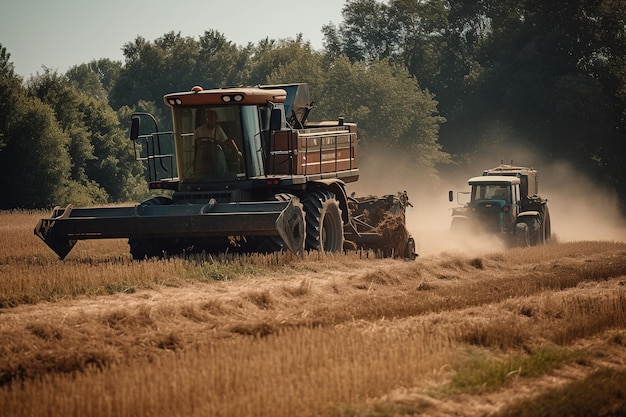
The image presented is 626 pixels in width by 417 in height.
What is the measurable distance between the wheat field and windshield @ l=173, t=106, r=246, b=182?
233 centimetres

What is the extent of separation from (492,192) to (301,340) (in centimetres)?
1932

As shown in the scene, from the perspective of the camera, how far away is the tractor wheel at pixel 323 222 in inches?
787

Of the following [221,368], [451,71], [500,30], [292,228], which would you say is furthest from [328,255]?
[451,71]

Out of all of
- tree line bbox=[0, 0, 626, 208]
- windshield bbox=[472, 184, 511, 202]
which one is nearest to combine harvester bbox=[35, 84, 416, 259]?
windshield bbox=[472, 184, 511, 202]

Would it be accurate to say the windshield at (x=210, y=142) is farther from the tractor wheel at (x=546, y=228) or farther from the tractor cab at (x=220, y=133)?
the tractor wheel at (x=546, y=228)

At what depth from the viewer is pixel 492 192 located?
97.3ft

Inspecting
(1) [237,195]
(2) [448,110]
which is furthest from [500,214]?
(2) [448,110]

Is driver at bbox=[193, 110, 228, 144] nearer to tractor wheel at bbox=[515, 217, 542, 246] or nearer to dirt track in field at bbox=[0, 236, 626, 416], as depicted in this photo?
dirt track in field at bbox=[0, 236, 626, 416]

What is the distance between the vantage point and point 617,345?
11.7m

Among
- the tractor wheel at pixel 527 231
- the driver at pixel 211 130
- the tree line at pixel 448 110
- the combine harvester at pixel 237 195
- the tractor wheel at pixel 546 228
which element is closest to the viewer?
the combine harvester at pixel 237 195

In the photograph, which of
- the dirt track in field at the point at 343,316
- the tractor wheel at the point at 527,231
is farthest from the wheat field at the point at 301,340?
the tractor wheel at the point at 527,231

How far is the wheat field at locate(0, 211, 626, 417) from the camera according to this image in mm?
8781

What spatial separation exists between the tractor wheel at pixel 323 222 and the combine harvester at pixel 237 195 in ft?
0.06

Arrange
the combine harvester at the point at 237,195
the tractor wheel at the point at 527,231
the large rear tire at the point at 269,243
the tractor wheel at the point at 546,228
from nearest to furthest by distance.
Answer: the combine harvester at the point at 237,195, the large rear tire at the point at 269,243, the tractor wheel at the point at 527,231, the tractor wheel at the point at 546,228
